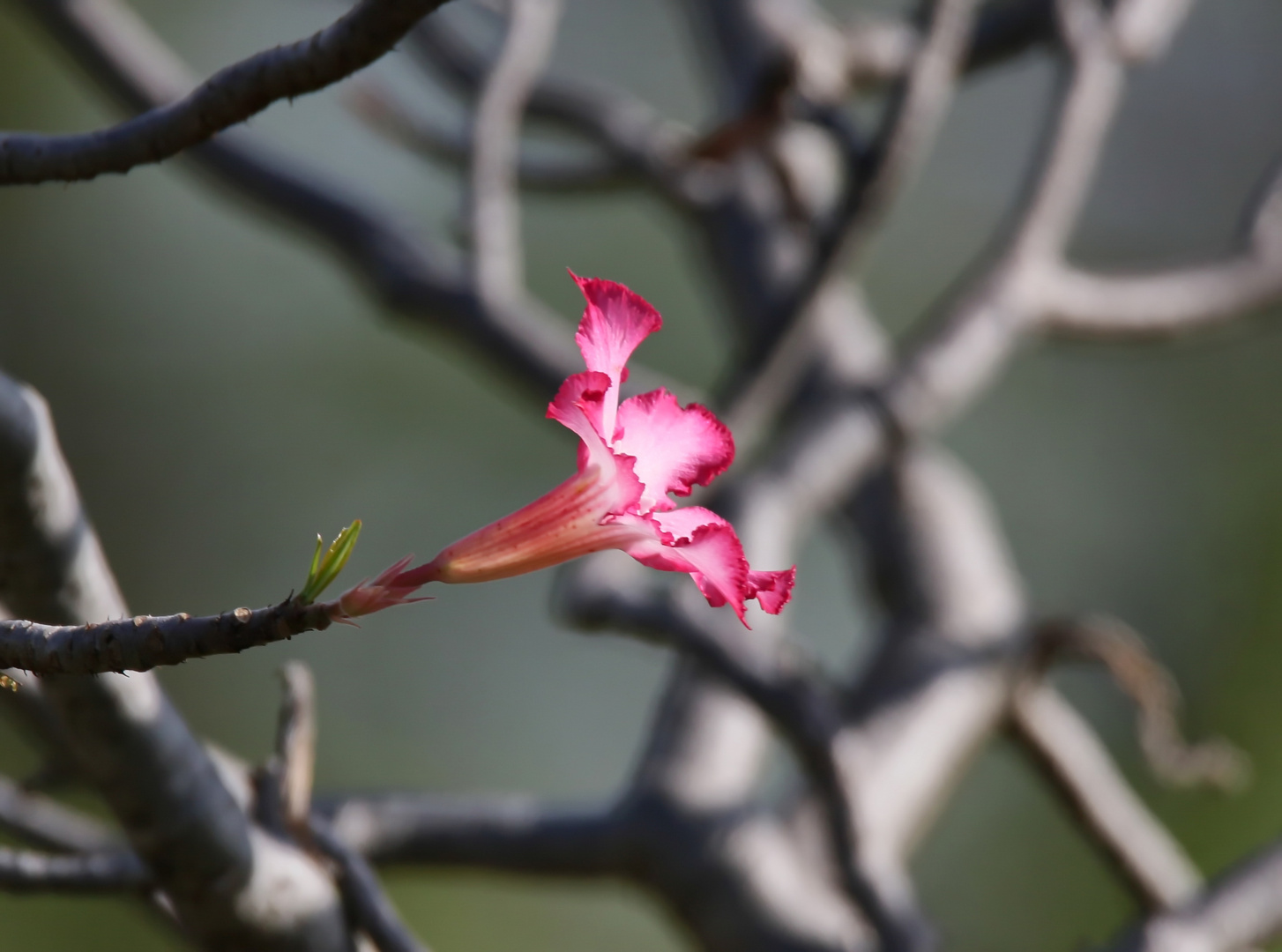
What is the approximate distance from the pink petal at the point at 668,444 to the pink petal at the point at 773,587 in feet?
0.13

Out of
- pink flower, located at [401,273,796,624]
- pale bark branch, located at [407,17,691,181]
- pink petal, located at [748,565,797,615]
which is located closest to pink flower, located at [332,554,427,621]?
pink flower, located at [401,273,796,624]

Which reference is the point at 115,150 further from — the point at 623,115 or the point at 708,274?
the point at 708,274

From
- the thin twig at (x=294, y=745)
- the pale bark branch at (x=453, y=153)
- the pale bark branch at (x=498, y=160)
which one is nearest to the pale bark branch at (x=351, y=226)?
the pale bark branch at (x=498, y=160)

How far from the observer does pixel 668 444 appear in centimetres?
45

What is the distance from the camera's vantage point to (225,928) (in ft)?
2.05

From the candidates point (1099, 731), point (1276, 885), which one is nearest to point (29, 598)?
point (1276, 885)

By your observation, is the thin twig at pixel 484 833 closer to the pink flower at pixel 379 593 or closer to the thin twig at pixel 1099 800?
the thin twig at pixel 1099 800

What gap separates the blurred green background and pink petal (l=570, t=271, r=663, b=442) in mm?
3333

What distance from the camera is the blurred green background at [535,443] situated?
13.6ft

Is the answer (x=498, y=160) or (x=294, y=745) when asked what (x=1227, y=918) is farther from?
(x=498, y=160)

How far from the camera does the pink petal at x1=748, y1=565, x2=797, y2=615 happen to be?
1.46ft

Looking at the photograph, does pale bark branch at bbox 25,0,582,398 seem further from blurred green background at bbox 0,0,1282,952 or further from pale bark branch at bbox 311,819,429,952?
blurred green background at bbox 0,0,1282,952

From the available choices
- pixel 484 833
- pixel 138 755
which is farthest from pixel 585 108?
pixel 138 755

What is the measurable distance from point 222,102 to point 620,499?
197 millimetres
